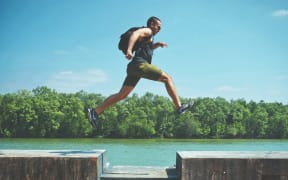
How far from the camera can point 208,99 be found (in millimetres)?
106438

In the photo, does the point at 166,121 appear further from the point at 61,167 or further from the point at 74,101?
the point at 61,167

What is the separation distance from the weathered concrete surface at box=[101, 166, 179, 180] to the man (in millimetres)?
1024

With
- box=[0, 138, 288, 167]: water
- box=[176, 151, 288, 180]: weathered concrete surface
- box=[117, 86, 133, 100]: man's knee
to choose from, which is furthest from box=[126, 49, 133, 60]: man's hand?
box=[0, 138, 288, 167]: water

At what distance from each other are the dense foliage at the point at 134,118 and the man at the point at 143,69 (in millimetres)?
68042

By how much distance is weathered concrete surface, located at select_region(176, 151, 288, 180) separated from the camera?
5.62 meters

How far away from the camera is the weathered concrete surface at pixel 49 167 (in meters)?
5.64

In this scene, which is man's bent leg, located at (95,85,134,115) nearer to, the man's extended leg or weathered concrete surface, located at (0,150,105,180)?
the man's extended leg

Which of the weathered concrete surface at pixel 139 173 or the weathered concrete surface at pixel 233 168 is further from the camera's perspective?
the weathered concrete surface at pixel 139 173

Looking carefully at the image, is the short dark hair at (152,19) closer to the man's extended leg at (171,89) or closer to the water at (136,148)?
the man's extended leg at (171,89)

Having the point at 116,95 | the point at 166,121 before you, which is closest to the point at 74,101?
the point at 166,121

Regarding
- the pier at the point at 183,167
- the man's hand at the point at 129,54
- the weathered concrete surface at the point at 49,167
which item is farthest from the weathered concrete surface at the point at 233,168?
the man's hand at the point at 129,54

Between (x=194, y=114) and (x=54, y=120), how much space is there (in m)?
35.7

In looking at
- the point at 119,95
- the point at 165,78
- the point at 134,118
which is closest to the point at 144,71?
the point at 165,78

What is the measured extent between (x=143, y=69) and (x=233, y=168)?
2.12 metres
